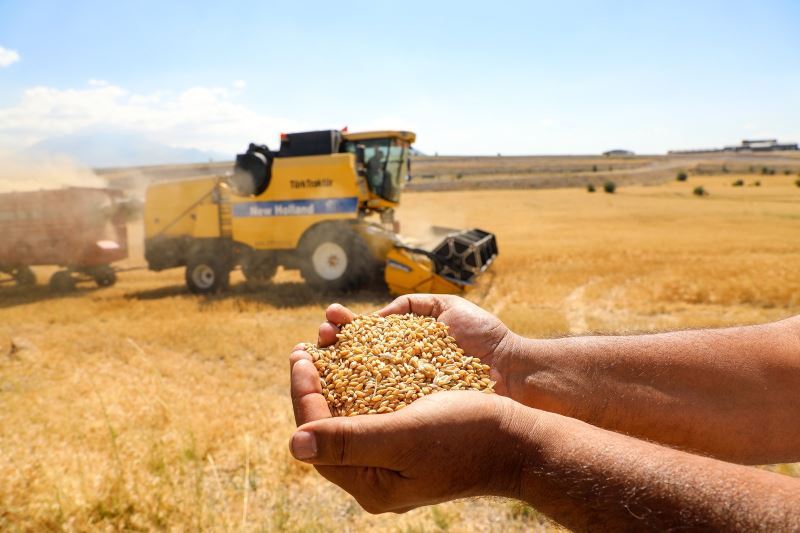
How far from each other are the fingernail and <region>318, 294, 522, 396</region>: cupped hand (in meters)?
1.17

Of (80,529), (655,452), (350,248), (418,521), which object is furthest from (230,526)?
(350,248)

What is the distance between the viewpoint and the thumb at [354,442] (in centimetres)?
175

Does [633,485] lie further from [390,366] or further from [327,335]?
[327,335]

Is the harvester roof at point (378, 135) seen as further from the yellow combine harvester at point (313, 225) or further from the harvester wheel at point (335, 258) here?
the harvester wheel at point (335, 258)

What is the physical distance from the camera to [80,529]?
10.3 feet

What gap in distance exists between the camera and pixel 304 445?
1796mm

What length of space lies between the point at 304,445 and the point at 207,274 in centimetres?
1260

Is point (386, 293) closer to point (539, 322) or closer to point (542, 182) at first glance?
point (539, 322)

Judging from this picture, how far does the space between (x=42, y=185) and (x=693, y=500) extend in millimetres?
20190

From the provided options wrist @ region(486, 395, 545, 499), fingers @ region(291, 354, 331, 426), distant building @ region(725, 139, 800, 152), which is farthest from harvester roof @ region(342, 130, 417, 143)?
distant building @ region(725, 139, 800, 152)

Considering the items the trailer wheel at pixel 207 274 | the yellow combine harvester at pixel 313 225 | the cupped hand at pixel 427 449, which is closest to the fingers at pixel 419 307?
the cupped hand at pixel 427 449

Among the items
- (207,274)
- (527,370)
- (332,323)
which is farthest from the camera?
(207,274)

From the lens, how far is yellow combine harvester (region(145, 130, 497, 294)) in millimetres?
11648

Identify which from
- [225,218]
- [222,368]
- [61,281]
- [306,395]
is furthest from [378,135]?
[306,395]
